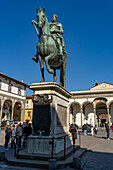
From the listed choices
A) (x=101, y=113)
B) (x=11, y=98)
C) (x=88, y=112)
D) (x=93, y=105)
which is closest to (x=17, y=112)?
(x=11, y=98)

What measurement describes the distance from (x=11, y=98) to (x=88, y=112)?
63.4ft

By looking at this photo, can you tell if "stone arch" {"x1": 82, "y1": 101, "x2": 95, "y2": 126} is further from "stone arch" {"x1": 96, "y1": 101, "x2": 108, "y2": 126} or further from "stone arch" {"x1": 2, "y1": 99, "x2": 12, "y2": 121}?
"stone arch" {"x1": 2, "y1": 99, "x2": 12, "y2": 121}

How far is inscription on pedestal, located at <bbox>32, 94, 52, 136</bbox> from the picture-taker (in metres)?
5.74

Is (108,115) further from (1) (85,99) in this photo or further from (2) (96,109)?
(1) (85,99)

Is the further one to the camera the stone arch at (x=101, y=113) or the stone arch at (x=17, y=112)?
the stone arch at (x=17, y=112)

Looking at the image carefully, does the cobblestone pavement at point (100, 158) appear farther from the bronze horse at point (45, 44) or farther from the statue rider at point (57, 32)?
the statue rider at point (57, 32)

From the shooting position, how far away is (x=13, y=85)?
3725cm

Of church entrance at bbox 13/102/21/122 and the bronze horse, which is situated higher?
the bronze horse

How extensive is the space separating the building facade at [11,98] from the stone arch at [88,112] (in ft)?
52.1

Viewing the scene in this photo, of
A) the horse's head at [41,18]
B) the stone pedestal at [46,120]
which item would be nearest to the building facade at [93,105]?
the stone pedestal at [46,120]

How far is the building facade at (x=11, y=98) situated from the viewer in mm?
33875

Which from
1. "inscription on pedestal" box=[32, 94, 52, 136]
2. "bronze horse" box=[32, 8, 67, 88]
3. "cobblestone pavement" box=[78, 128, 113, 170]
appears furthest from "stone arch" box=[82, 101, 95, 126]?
"inscription on pedestal" box=[32, 94, 52, 136]

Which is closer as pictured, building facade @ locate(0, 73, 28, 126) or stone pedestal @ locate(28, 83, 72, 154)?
stone pedestal @ locate(28, 83, 72, 154)

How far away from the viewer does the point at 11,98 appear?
3628 centimetres
